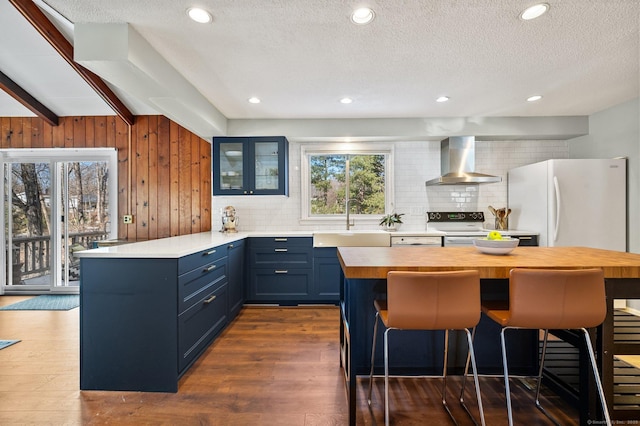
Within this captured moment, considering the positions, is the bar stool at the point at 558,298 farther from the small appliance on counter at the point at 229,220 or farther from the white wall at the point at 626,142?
the small appliance on counter at the point at 229,220

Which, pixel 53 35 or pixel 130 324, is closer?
pixel 130 324

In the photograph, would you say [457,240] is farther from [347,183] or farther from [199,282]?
[199,282]

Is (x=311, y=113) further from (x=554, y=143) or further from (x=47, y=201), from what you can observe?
(x=47, y=201)

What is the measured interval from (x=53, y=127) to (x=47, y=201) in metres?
1.08

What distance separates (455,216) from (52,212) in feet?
19.2

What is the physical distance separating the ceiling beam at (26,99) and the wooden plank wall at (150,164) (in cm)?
14

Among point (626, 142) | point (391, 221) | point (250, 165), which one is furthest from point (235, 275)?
point (626, 142)

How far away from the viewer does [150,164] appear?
422 centimetres

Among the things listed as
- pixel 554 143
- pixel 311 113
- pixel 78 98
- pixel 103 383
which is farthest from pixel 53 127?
pixel 554 143

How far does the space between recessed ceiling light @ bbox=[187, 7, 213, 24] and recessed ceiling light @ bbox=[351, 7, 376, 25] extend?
2.99 ft

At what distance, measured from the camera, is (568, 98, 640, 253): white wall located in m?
3.28

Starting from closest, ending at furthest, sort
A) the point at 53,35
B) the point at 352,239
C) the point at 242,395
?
→ the point at 242,395 → the point at 53,35 → the point at 352,239

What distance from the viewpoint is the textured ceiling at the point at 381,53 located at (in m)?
1.82

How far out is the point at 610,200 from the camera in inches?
133
